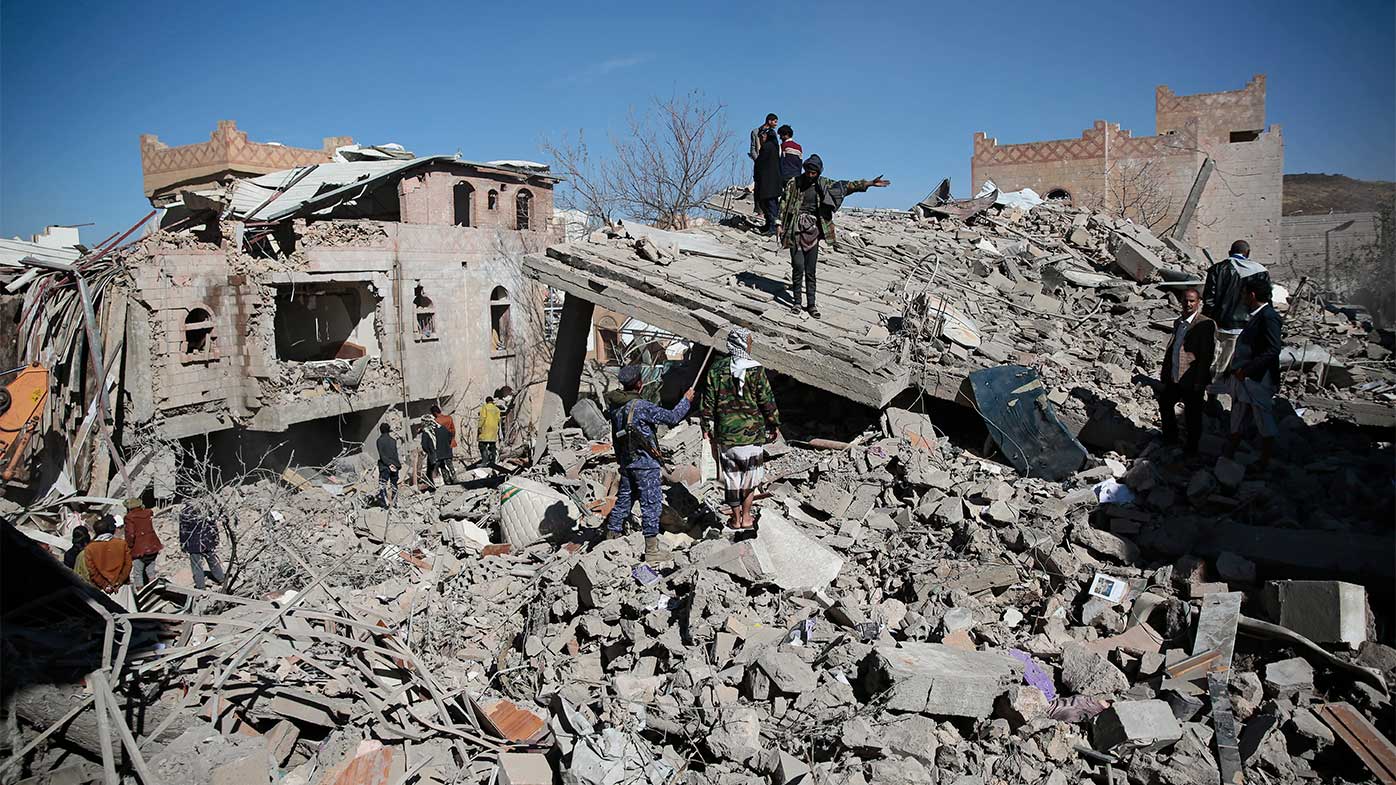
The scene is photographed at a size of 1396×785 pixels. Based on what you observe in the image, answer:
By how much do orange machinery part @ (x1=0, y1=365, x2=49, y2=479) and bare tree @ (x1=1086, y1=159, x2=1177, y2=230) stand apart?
24584 millimetres

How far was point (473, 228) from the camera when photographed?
1994cm

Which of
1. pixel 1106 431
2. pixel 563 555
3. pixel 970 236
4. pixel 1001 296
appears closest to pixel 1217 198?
pixel 970 236

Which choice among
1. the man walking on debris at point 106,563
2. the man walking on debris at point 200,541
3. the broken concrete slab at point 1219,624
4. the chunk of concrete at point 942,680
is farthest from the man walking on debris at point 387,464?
the broken concrete slab at point 1219,624

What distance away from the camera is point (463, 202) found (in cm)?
2062

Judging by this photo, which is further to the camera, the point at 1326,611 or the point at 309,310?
the point at 309,310

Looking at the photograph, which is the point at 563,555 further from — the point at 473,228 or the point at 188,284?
the point at 473,228

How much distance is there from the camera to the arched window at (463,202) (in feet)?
66.9

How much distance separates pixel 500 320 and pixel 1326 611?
1962cm

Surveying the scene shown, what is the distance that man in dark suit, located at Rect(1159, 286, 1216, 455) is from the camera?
19.6ft

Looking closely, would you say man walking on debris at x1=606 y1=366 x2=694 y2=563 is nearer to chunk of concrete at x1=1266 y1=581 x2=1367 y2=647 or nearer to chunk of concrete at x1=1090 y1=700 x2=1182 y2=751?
chunk of concrete at x1=1090 y1=700 x2=1182 y2=751

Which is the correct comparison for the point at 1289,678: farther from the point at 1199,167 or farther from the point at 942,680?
the point at 1199,167

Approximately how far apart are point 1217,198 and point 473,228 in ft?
70.8

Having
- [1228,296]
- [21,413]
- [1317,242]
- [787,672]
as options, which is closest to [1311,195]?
[1317,242]

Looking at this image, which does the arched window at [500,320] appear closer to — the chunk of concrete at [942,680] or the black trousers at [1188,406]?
the black trousers at [1188,406]
